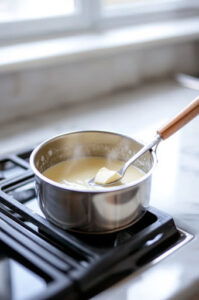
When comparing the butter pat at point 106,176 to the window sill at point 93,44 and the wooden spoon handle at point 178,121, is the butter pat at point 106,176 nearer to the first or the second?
the wooden spoon handle at point 178,121

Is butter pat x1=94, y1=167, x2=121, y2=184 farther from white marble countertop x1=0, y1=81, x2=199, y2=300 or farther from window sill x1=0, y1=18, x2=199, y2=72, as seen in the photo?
window sill x1=0, y1=18, x2=199, y2=72

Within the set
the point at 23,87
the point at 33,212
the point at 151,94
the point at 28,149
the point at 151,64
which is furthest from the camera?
the point at 151,64

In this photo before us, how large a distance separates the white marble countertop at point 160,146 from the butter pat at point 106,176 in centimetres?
11

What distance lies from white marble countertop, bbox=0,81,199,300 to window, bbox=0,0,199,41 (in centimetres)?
24

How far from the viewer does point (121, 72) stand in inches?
51.6

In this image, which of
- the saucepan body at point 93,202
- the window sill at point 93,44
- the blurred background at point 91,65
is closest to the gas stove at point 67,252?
the saucepan body at point 93,202

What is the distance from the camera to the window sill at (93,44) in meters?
1.10

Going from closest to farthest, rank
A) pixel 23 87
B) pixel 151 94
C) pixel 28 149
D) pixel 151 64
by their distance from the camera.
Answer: pixel 28 149 < pixel 23 87 < pixel 151 94 < pixel 151 64

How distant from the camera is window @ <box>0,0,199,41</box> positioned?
1197 mm

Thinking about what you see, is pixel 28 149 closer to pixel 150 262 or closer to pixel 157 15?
pixel 150 262

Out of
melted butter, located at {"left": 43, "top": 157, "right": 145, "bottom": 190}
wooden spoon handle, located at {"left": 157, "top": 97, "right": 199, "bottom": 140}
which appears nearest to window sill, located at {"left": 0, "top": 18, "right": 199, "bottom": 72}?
melted butter, located at {"left": 43, "top": 157, "right": 145, "bottom": 190}

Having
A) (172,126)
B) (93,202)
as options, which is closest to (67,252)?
(93,202)

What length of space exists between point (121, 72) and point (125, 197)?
29.7 inches

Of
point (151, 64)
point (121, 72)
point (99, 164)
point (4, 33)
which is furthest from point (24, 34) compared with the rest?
point (99, 164)
